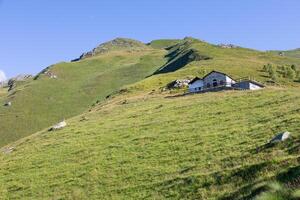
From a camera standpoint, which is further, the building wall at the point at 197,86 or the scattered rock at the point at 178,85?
the scattered rock at the point at 178,85

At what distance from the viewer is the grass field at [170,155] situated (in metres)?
29.1

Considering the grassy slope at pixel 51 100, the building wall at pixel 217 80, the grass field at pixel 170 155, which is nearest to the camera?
the grass field at pixel 170 155

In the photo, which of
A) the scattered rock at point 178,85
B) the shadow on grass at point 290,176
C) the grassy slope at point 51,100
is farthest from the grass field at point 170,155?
Result: the grassy slope at point 51,100

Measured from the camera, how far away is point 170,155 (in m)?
42.4

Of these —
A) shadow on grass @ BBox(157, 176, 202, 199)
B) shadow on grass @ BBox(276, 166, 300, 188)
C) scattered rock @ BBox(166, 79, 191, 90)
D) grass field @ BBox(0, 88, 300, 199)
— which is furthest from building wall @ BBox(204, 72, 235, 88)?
shadow on grass @ BBox(276, 166, 300, 188)

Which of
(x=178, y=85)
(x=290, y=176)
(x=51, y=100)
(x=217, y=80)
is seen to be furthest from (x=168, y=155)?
(x=51, y=100)

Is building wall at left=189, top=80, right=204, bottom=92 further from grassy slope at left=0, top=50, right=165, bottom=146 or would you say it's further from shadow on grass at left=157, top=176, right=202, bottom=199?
shadow on grass at left=157, top=176, right=202, bottom=199

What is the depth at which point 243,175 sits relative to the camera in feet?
91.9

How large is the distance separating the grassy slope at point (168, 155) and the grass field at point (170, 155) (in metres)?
0.08

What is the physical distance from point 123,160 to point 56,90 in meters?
138

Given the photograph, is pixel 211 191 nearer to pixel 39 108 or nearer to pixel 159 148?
pixel 159 148

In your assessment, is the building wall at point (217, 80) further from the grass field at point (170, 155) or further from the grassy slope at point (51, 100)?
the grassy slope at point (51, 100)

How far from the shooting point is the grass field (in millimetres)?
29062

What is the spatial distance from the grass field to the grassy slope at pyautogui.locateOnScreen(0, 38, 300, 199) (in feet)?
0.28
